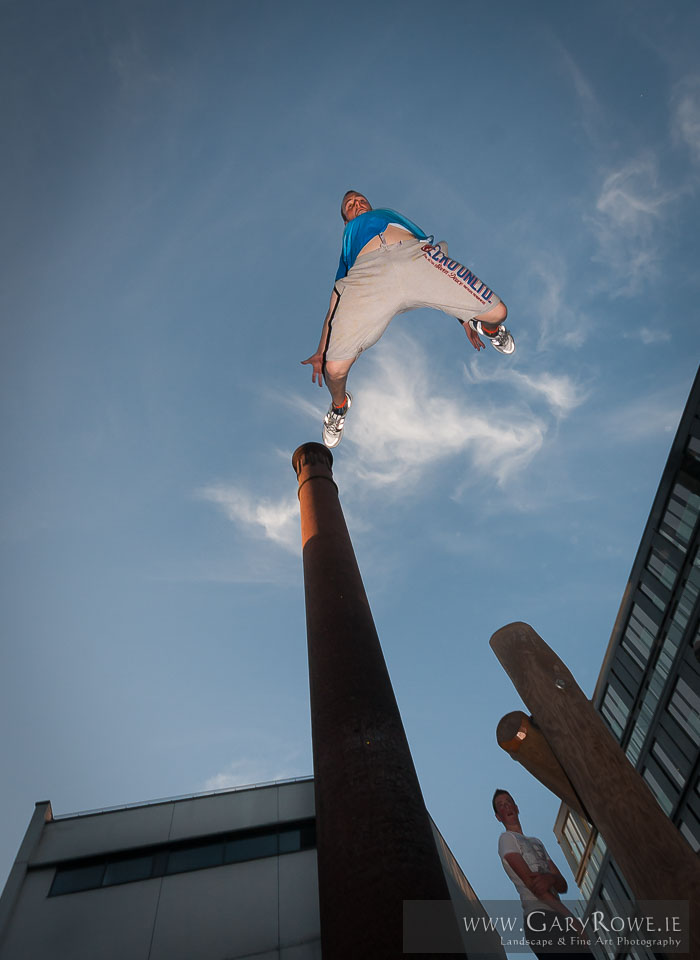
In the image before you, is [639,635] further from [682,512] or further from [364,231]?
[364,231]

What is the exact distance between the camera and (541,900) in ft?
10.8

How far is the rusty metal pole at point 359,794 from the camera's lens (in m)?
3.10

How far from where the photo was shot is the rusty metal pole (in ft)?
10.2

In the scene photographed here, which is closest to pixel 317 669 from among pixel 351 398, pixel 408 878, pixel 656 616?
pixel 408 878

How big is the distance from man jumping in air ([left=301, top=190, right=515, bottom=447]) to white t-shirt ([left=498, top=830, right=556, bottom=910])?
474cm

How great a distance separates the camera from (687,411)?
22.9 meters

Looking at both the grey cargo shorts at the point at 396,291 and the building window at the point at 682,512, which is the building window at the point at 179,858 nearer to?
the grey cargo shorts at the point at 396,291

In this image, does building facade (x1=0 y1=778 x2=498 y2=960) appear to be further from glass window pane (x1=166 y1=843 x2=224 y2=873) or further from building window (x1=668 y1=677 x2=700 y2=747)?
building window (x1=668 y1=677 x2=700 y2=747)

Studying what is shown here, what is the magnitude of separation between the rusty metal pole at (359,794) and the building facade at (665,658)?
2197 centimetres

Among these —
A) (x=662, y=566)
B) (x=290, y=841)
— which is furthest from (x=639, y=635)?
(x=290, y=841)

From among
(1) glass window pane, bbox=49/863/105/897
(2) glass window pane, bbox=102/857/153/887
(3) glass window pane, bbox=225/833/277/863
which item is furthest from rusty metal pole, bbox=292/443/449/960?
(1) glass window pane, bbox=49/863/105/897

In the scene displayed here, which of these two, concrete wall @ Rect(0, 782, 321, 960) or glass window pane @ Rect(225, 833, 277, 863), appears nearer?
concrete wall @ Rect(0, 782, 321, 960)

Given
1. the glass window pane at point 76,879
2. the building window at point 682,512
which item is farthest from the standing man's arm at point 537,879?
the building window at point 682,512

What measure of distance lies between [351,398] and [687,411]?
21106 mm
